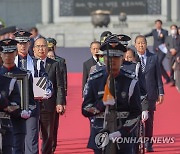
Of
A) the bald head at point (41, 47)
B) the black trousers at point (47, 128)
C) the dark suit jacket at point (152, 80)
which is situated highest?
the bald head at point (41, 47)

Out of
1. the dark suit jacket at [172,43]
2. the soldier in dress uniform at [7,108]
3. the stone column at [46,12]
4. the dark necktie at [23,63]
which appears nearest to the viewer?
the soldier in dress uniform at [7,108]

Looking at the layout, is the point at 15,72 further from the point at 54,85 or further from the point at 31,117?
the point at 54,85

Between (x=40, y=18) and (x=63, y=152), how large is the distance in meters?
43.4

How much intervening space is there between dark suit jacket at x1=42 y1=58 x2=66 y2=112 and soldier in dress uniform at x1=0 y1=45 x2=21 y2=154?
3169mm

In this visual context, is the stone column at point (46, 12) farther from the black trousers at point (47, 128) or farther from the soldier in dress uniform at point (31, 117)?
the soldier in dress uniform at point (31, 117)

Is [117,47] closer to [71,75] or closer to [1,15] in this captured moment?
[71,75]

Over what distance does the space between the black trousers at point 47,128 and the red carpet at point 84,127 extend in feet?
3.68

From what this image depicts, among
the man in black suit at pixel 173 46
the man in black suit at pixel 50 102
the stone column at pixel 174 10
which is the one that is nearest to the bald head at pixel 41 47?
the man in black suit at pixel 50 102

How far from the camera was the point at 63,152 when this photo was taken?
45.5ft

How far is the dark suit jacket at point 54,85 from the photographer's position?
1266cm

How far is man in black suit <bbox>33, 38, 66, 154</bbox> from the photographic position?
1259cm

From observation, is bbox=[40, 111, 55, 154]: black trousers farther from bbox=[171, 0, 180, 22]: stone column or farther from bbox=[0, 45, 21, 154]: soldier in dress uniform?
bbox=[171, 0, 180, 22]: stone column

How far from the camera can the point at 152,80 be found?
13898mm

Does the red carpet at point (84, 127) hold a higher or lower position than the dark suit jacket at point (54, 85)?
lower
